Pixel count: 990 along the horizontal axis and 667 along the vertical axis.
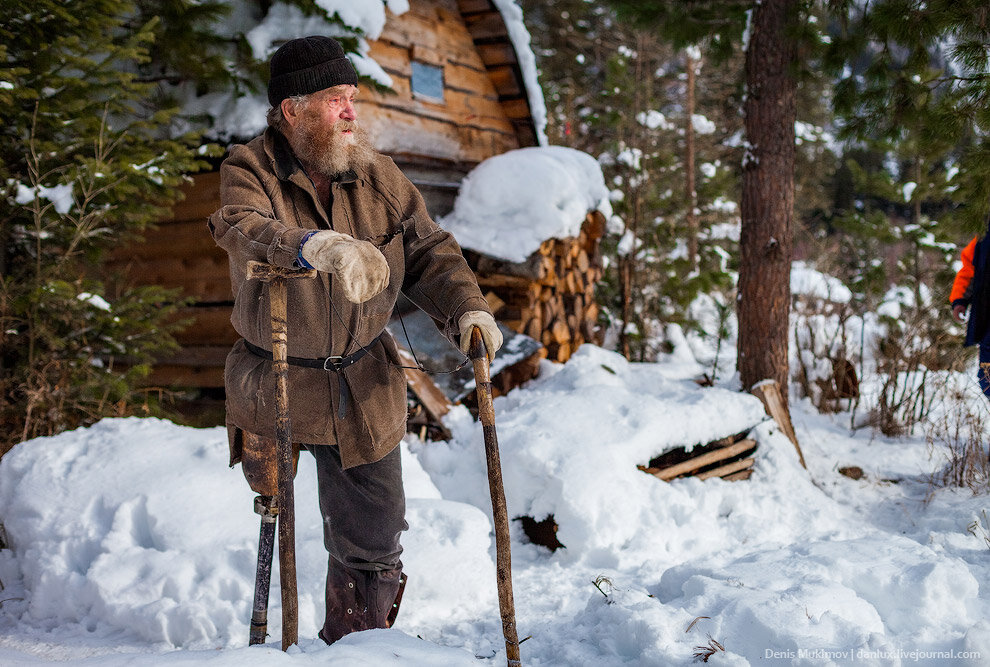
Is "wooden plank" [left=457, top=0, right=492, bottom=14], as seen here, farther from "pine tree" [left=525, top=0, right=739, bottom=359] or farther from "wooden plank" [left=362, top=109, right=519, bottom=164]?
"pine tree" [left=525, top=0, right=739, bottom=359]

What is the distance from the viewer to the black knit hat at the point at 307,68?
7.23 feet

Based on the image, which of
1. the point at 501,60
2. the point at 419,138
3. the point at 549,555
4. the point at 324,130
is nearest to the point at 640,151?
the point at 501,60

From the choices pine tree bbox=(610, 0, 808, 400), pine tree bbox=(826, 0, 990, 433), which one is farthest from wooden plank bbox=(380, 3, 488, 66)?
pine tree bbox=(826, 0, 990, 433)

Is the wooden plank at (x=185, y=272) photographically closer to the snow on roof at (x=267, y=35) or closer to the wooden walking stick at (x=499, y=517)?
the snow on roof at (x=267, y=35)

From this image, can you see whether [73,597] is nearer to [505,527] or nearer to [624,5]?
[505,527]

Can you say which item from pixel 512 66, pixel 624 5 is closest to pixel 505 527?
pixel 624 5

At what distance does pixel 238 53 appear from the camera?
5371mm

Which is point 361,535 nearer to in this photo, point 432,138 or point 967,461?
point 967,461

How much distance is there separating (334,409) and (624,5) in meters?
4.88

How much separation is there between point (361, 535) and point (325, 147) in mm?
1278

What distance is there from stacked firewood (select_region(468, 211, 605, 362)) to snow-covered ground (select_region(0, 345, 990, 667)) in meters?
2.07

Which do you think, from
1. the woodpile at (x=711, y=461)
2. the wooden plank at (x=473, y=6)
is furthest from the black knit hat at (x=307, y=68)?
the wooden plank at (x=473, y=6)

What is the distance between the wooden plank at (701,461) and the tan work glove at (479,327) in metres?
2.20

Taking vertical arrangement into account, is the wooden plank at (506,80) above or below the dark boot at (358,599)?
above
